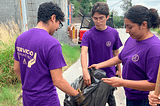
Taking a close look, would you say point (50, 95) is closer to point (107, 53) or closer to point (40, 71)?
point (40, 71)

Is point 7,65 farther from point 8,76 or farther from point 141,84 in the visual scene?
point 141,84

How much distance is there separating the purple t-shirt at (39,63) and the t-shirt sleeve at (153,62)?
0.89 metres

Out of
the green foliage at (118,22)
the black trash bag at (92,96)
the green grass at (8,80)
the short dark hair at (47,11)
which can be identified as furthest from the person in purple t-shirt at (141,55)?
the green foliage at (118,22)

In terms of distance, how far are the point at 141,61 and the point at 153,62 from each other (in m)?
0.15

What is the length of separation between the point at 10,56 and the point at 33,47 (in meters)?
3.15

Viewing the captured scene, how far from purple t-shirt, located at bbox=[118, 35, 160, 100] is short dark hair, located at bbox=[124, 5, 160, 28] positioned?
179 millimetres

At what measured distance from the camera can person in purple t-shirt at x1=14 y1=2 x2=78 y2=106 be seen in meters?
1.59

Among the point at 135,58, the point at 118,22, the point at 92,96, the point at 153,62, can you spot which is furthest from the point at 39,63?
the point at 118,22

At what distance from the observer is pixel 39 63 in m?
1.62

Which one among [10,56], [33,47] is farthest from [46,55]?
[10,56]

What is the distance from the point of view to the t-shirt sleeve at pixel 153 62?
4.90 feet

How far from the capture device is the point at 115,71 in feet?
9.45

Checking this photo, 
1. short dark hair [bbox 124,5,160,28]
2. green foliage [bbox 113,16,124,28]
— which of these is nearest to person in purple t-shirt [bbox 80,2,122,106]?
short dark hair [bbox 124,5,160,28]

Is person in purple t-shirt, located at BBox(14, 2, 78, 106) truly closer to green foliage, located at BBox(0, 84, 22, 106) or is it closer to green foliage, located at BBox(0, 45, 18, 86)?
green foliage, located at BBox(0, 84, 22, 106)
